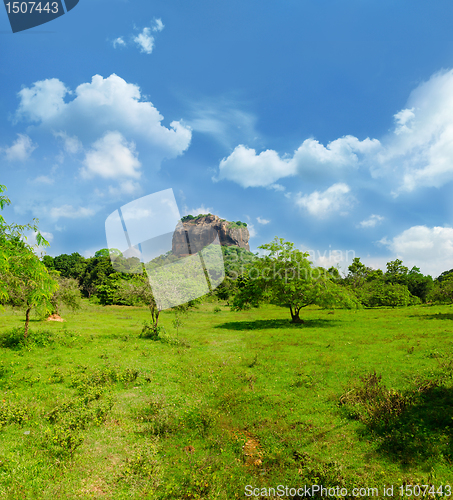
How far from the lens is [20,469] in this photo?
7289 millimetres

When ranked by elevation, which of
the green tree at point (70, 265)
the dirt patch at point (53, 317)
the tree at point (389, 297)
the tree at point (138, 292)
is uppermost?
the green tree at point (70, 265)

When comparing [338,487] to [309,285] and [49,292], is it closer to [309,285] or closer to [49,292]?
[49,292]

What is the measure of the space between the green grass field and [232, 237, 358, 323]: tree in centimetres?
1632

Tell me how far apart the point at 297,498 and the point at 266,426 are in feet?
10.5

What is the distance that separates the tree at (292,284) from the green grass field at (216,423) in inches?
642

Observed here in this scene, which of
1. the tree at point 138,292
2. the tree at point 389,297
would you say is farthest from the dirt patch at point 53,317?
the tree at point 389,297

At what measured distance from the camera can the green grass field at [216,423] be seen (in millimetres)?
7051

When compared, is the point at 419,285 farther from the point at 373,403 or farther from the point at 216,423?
the point at 216,423

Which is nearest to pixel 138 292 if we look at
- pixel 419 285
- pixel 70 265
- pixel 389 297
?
pixel 389 297

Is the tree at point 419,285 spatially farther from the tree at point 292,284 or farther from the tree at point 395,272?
the tree at point 292,284

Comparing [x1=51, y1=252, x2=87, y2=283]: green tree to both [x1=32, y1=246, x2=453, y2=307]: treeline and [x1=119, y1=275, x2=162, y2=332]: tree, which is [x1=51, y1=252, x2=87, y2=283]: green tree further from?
[x1=119, y1=275, x2=162, y2=332]: tree

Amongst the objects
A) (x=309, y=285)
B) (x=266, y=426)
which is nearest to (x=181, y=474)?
(x=266, y=426)

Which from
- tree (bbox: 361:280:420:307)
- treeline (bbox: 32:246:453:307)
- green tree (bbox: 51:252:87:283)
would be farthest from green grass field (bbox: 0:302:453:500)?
green tree (bbox: 51:252:87:283)

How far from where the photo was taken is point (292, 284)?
1369 inches
